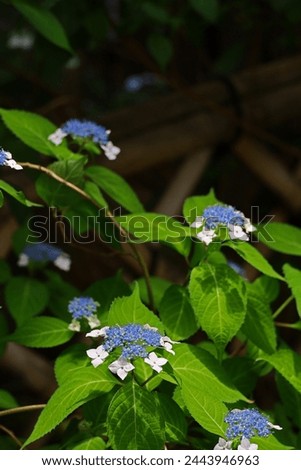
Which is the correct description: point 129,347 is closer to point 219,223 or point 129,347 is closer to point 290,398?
point 219,223

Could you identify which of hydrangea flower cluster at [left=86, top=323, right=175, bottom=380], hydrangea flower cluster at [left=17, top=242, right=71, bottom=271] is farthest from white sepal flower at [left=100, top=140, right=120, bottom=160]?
hydrangea flower cluster at [left=86, top=323, right=175, bottom=380]

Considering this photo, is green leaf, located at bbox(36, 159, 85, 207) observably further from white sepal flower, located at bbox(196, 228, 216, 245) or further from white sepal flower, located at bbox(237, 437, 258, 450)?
white sepal flower, located at bbox(237, 437, 258, 450)

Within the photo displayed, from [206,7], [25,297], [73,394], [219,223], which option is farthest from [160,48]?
[73,394]

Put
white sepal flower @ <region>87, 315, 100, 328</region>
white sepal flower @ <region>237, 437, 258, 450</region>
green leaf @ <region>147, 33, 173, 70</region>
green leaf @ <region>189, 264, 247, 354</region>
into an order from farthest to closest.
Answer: green leaf @ <region>147, 33, 173, 70</region> → white sepal flower @ <region>87, 315, 100, 328</region> → green leaf @ <region>189, 264, 247, 354</region> → white sepal flower @ <region>237, 437, 258, 450</region>

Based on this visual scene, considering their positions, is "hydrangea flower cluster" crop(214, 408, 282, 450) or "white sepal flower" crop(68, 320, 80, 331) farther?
"white sepal flower" crop(68, 320, 80, 331)
